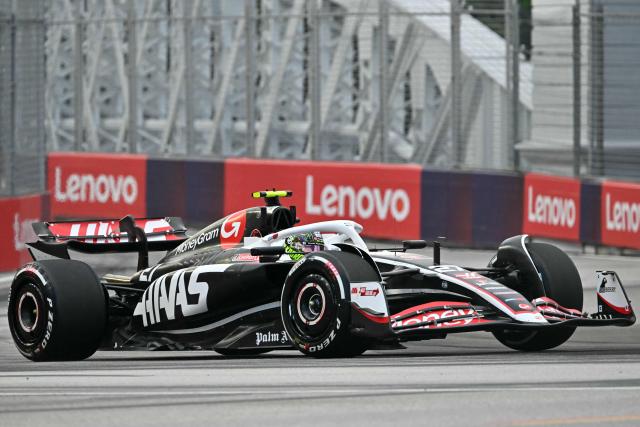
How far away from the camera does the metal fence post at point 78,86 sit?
29281 millimetres

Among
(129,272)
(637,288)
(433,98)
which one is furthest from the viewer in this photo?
(433,98)

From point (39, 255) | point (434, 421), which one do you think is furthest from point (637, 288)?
point (434, 421)

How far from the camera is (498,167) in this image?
2280 centimetres

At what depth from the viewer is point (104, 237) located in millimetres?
13016

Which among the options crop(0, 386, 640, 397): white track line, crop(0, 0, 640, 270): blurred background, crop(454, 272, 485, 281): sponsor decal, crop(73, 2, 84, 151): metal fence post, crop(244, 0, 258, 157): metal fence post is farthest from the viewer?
crop(73, 2, 84, 151): metal fence post

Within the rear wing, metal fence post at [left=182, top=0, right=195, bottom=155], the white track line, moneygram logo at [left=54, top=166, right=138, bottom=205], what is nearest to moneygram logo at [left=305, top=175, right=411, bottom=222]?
moneygram logo at [left=54, top=166, right=138, bottom=205]

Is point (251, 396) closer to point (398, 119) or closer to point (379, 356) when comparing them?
point (379, 356)

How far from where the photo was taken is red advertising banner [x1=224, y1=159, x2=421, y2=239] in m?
22.9

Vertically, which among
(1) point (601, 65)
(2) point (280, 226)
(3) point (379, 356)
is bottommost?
(3) point (379, 356)

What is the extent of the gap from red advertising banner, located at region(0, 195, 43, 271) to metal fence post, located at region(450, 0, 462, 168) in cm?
593

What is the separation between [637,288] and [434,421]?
9179mm

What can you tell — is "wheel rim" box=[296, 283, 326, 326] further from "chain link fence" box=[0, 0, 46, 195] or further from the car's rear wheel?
"chain link fence" box=[0, 0, 46, 195]

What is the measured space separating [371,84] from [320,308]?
624 inches

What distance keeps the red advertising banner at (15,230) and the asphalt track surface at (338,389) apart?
7.56 metres
